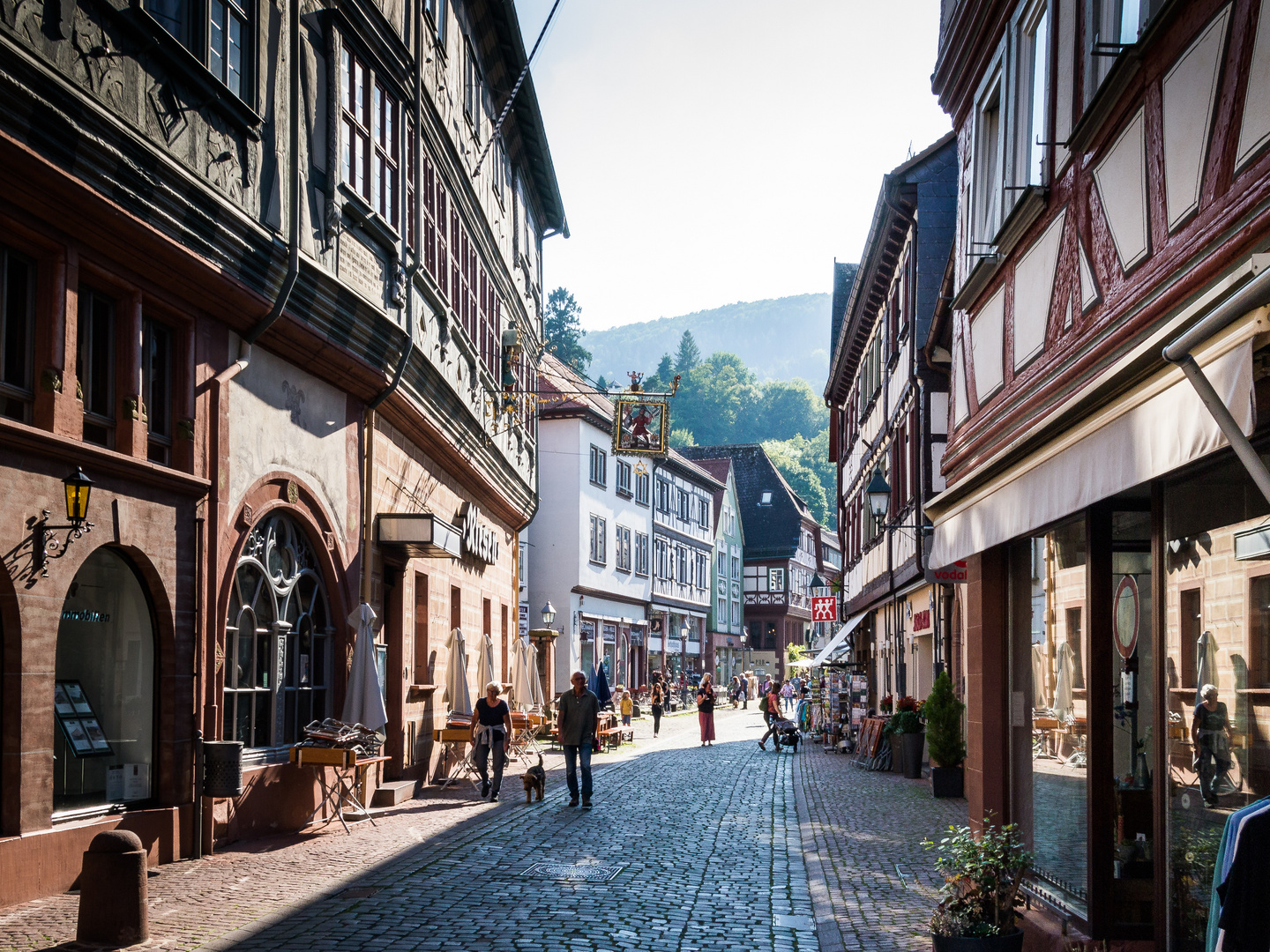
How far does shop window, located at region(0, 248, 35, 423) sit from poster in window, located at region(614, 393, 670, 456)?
1979 cm

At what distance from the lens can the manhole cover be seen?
11.5 meters

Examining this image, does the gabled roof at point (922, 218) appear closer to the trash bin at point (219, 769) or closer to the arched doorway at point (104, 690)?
the trash bin at point (219, 769)

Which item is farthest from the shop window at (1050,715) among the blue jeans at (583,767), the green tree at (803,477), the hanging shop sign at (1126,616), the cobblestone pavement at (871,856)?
the green tree at (803,477)

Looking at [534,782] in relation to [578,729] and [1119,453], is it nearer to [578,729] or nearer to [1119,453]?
[578,729]

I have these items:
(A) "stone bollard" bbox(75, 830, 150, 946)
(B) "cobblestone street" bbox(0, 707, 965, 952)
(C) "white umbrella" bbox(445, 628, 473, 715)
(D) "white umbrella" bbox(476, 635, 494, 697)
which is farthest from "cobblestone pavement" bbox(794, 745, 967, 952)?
(D) "white umbrella" bbox(476, 635, 494, 697)

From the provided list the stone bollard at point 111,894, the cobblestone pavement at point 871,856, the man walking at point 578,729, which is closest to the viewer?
the stone bollard at point 111,894

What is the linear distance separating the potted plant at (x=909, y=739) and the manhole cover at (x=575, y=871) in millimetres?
11778

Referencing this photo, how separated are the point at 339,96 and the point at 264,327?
143 inches

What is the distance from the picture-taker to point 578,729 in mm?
17547

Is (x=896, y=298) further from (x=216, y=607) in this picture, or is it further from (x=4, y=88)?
(x=4, y=88)

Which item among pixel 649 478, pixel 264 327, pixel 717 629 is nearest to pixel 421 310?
pixel 264 327

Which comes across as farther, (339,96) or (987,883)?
(339,96)

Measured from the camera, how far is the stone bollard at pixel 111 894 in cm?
820

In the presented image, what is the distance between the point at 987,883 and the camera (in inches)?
290
